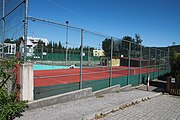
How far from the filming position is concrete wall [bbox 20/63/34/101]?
18.5ft

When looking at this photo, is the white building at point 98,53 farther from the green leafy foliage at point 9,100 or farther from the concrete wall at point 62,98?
the green leafy foliage at point 9,100

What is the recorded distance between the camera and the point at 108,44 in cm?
1020

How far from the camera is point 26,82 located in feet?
18.7

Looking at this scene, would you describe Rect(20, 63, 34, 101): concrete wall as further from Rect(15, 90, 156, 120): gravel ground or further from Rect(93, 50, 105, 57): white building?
Rect(93, 50, 105, 57): white building

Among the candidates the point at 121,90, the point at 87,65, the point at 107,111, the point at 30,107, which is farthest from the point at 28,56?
the point at 121,90

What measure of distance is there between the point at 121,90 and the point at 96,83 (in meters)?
2.57

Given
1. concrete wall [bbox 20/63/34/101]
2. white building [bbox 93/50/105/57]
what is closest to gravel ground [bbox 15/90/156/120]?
concrete wall [bbox 20/63/34/101]

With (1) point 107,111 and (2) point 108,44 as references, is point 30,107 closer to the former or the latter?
(1) point 107,111

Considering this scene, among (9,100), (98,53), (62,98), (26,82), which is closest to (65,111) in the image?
(62,98)

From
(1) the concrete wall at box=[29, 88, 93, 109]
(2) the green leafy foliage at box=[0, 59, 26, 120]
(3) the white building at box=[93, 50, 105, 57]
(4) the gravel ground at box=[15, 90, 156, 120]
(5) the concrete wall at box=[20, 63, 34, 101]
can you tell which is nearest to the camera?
(2) the green leafy foliage at box=[0, 59, 26, 120]

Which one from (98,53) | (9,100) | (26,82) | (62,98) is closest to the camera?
(9,100)

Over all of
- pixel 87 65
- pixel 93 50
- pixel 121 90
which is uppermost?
pixel 93 50

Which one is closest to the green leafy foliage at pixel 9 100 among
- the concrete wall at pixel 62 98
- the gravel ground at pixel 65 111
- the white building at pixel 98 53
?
the gravel ground at pixel 65 111

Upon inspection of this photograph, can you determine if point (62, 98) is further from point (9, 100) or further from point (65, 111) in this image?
point (9, 100)
